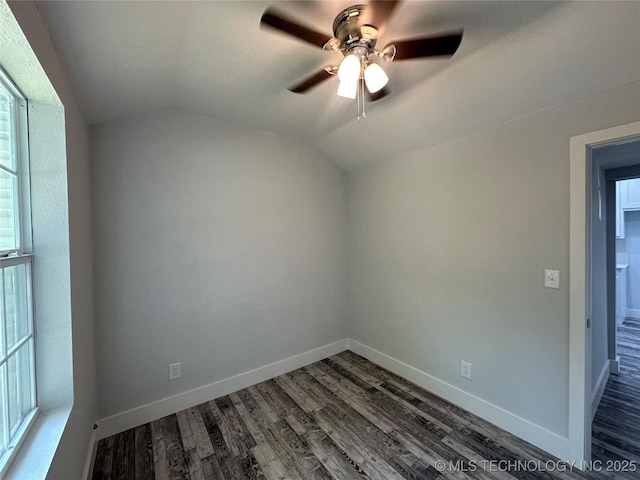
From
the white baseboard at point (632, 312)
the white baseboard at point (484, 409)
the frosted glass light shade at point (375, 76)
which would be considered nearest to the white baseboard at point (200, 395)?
the white baseboard at point (484, 409)

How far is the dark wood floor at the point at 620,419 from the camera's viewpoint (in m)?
1.71

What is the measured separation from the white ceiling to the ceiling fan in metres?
0.09

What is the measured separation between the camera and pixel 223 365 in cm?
241

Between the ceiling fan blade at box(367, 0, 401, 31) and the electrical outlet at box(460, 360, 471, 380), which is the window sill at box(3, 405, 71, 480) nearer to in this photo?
the ceiling fan blade at box(367, 0, 401, 31)

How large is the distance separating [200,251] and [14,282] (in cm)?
119

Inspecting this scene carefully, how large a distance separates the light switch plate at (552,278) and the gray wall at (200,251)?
1965 millimetres

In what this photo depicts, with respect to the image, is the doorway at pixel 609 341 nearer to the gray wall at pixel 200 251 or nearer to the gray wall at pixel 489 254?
the gray wall at pixel 489 254

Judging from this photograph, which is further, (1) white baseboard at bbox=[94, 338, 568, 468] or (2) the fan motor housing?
(1) white baseboard at bbox=[94, 338, 568, 468]

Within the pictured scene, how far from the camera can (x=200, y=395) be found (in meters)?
2.29

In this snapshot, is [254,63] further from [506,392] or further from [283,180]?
[506,392]

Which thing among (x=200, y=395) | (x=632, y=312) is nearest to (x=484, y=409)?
(x=200, y=395)

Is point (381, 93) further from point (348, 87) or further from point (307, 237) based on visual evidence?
point (307, 237)

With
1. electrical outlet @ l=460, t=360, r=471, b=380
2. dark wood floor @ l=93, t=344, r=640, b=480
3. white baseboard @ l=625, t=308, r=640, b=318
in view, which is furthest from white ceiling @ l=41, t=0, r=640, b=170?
white baseboard @ l=625, t=308, r=640, b=318

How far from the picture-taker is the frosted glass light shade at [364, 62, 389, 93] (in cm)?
126
